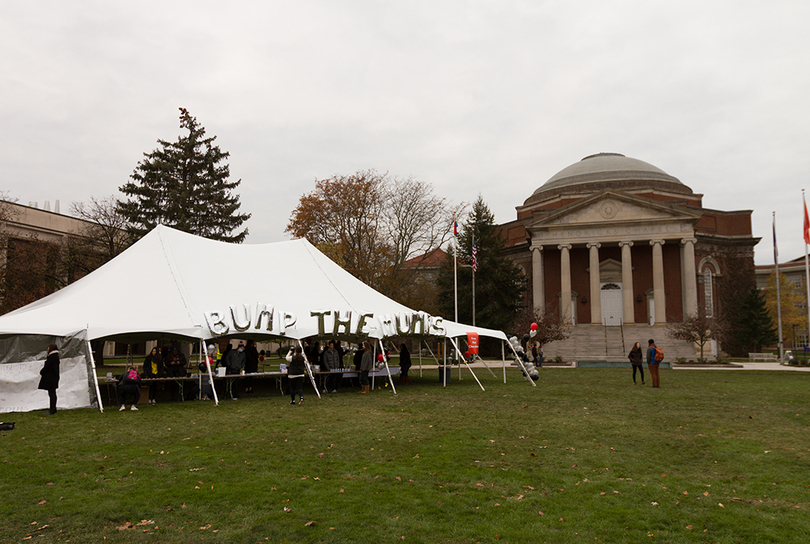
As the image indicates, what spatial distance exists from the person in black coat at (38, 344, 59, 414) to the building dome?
142 feet

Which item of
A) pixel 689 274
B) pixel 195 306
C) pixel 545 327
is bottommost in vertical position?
pixel 545 327

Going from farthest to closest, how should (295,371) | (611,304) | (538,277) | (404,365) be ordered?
(611,304)
(538,277)
(404,365)
(295,371)

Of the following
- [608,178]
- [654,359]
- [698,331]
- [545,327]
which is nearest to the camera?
[654,359]

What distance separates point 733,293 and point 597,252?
43.4 feet

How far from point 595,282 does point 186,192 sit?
28365 millimetres

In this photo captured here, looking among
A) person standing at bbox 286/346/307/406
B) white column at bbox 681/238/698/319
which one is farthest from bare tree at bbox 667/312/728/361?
person standing at bbox 286/346/307/406

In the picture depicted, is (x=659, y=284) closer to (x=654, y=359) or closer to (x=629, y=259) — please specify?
(x=629, y=259)

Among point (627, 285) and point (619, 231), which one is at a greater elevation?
point (619, 231)

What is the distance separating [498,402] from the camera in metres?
14.1

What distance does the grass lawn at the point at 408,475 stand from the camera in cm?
512

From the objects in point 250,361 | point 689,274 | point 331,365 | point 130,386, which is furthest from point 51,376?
point 689,274

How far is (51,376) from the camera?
12.3m

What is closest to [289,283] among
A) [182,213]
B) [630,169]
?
[182,213]

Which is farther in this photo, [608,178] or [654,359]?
[608,178]
